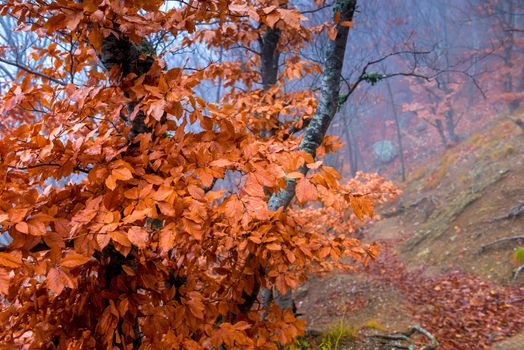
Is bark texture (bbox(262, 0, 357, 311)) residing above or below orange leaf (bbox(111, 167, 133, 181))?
above

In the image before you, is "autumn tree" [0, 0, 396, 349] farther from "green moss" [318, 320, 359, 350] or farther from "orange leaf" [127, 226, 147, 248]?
"green moss" [318, 320, 359, 350]

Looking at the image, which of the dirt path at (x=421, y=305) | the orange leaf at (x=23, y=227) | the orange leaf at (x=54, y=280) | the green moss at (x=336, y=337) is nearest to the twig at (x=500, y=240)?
the dirt path at (x=421, y=305)

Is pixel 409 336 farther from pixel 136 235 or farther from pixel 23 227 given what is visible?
pixel 23 227

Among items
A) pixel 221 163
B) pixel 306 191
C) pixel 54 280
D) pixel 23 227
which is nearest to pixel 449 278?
pixel 306 191

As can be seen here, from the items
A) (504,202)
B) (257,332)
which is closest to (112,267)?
(257,332)

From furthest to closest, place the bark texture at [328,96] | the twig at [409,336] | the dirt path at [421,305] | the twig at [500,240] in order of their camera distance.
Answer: the twig at [500,240] → the dirt path at [421,305] → the twig at [409,336] → the bark texture at [328,96]

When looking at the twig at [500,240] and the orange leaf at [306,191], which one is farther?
the twig at [500,240]

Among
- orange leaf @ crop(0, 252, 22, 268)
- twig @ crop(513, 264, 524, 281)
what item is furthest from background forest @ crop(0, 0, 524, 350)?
twig @ crop(513, 264, 524, 281)

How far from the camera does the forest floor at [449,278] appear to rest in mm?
5039

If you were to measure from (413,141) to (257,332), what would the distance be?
23.5m

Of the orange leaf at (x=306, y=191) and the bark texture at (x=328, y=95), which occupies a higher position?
the bark texture at (x=328, y=95)

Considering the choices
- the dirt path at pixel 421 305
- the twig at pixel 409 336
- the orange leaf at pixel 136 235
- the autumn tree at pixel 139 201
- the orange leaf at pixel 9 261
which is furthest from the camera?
the dirt path at pixel 421 305

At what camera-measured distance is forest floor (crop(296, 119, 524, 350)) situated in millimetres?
5039

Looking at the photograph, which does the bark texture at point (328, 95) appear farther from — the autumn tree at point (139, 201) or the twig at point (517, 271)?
the twig at point (517, 271)
